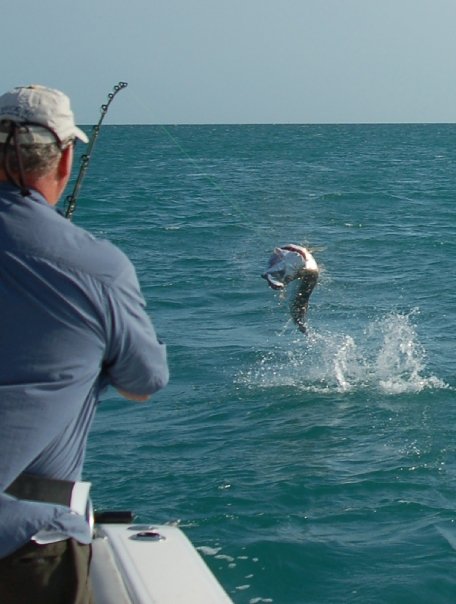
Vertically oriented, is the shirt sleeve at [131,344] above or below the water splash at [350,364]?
above

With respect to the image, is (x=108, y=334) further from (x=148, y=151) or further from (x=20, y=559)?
(x=148, y=151)

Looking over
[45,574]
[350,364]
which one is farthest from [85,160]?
[350,364]

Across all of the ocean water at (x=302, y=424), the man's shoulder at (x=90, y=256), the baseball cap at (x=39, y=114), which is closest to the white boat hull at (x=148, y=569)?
the man's shoulder at (x=90, y=256)

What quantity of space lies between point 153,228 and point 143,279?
262 inches

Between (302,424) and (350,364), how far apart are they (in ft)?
6.76

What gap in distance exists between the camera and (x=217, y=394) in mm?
9477

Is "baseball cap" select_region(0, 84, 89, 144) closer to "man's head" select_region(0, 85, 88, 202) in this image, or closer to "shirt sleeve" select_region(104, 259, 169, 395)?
"man's head" select_region(0, 85, 88, 202)

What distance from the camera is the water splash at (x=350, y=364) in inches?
387

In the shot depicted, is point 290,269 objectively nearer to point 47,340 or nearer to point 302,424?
point 302,424

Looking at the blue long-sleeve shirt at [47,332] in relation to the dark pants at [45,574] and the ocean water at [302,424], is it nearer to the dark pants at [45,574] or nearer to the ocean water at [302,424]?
the dark pants at [45,574]

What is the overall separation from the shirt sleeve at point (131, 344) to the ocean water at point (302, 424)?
Result: 3323mm

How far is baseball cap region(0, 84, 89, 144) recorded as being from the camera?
2.25 meters

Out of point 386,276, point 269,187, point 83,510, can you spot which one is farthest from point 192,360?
point 269,187

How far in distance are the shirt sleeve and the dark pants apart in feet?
1.26
